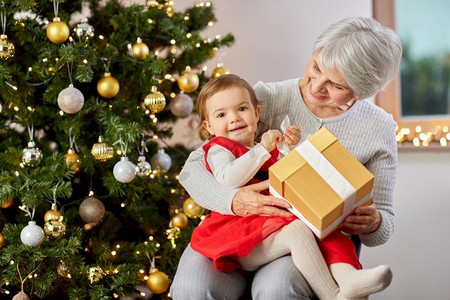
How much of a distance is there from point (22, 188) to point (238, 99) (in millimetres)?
896

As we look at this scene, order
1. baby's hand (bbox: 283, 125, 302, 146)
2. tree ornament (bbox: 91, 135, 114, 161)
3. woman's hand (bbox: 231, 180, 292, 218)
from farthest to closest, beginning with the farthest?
1. tree ornament (bbox: 91, 135, 114, 161)
2. baby's hand (bbox: 283, 125, 302, 146)
3. woman's hand (bbox: 231, 180, 292, 218)

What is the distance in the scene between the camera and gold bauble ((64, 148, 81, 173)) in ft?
7.52

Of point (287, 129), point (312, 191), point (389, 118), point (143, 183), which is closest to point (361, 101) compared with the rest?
point (389, 118)

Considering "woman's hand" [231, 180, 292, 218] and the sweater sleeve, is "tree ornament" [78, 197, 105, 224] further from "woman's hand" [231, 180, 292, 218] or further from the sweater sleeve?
"woman's hand" [231, 180, 292, 218]

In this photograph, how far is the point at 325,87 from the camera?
74.6 inches

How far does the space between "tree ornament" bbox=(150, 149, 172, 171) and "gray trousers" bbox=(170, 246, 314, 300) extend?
773mm

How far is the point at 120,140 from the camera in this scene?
2.23 meters

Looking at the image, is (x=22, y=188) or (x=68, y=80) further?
(x=68, y=80)

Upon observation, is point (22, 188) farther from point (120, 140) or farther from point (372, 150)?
point (372, 150)

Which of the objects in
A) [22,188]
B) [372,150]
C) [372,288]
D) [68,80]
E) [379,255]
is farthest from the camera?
[379,255]

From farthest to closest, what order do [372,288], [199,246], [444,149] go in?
1. [444,149]
2. [199,246]
3. [372,288]

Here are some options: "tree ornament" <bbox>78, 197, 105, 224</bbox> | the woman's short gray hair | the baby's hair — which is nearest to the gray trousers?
the baby's hair

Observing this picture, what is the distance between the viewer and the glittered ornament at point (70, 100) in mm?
2186

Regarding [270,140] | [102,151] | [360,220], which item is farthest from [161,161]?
[360,220]
